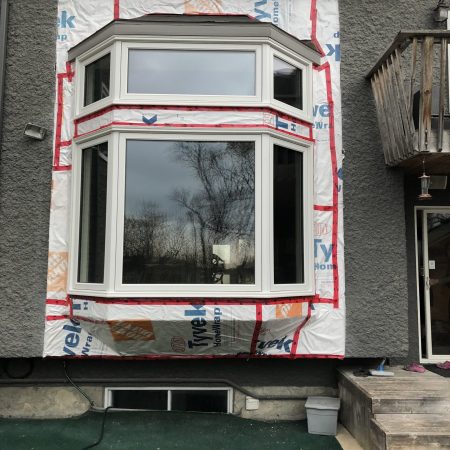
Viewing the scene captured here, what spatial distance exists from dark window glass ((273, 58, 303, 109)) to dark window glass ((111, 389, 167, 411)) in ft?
11.3

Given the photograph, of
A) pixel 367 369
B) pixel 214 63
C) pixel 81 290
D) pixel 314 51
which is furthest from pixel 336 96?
pixel 81 290

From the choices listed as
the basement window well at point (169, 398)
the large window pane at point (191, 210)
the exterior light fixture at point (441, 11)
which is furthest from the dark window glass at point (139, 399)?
the exterior light fixture at point (441, 11)

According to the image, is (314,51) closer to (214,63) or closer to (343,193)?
(214,63)

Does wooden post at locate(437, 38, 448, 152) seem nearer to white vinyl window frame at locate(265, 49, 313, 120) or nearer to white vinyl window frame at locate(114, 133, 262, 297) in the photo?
white vinyl window frame at locate(265, 49, 313, 120)

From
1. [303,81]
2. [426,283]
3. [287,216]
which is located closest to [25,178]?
[287,216]

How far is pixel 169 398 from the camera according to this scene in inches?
194

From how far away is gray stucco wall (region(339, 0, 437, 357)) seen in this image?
4762mm

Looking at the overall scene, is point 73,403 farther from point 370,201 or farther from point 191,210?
point 370,201

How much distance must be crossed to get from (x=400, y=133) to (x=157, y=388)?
12.0ft

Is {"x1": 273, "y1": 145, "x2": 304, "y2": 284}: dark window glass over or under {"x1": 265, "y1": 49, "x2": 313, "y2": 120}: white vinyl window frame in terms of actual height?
under

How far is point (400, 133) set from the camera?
432 centimetres

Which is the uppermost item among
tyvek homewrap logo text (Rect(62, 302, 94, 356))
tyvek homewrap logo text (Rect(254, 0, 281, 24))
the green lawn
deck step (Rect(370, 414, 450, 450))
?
tyvek homewrap logo text (Rect(254, 0, 281, 24))

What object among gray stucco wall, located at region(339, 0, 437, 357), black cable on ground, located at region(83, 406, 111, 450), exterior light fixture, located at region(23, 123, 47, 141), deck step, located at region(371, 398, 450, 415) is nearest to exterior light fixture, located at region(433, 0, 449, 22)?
gray stucco wall, located at region(339, 0, 437, 357)

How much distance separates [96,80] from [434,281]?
4.39 m
